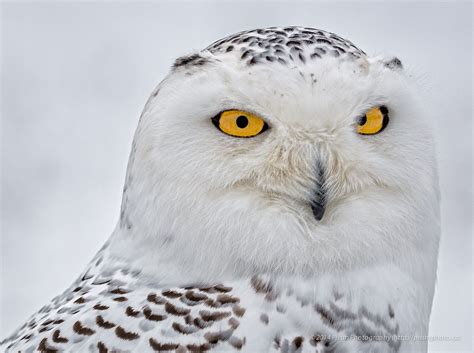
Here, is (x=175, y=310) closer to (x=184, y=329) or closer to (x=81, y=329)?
(x=184, y=329)

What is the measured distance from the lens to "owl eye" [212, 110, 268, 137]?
228cm

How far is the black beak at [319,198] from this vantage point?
7.48 feet

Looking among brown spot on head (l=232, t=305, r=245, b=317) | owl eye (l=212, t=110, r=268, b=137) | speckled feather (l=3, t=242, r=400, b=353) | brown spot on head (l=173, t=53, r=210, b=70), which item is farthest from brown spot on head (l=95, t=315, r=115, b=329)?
brown spot on head (l=173, t=53, r=210, b=70)

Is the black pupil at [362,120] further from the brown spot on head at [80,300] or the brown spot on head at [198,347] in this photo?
the brown spot on head at [80,300]

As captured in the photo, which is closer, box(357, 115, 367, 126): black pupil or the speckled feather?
the speckled feather

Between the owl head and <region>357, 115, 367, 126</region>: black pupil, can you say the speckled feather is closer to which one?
the owl head

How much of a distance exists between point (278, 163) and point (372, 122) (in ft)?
0.83

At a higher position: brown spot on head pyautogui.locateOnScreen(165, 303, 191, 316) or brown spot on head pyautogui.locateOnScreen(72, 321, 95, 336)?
brown spot on head pyautogui.locateOnScreen(165, 303, 191, 316)

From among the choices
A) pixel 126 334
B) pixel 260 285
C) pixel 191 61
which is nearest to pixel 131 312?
pixel 126 334

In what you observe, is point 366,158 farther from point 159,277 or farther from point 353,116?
point 159,277

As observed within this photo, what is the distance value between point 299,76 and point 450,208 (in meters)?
3.31

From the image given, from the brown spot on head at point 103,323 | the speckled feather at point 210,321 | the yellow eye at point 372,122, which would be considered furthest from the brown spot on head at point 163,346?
the yellow eye at point 372,122

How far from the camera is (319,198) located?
228cm

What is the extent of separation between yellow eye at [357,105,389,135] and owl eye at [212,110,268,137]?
23 centimetres
